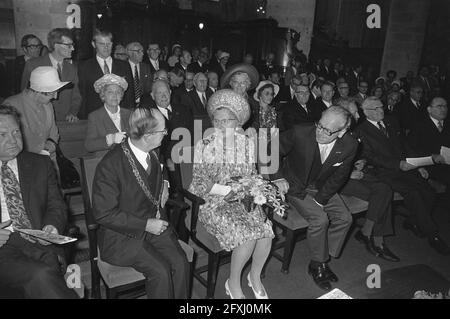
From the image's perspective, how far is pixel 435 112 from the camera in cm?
516

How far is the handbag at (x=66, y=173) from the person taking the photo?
11.5ft

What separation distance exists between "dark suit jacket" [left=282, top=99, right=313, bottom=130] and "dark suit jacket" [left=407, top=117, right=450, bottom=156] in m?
1.63

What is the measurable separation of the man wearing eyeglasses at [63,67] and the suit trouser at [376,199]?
3.68 metres

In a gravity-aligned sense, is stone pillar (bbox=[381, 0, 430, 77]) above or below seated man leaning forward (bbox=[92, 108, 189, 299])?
above

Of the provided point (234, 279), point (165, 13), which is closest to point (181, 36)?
point (165, 13)

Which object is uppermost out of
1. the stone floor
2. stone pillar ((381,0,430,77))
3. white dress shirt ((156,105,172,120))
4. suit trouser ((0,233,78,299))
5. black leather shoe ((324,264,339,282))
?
stone pillar ((381,0,430,77))

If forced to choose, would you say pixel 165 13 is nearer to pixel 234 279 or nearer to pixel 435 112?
pixel 435 112

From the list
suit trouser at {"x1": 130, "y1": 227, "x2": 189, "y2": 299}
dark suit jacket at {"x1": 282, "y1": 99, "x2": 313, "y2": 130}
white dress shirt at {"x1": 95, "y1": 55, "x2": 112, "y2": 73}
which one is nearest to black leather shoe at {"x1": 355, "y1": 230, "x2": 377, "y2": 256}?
dark suit jacket at {"x1": 282, "y1": 99, "x2": 313, "y2": 130}

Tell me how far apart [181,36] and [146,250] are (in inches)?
550

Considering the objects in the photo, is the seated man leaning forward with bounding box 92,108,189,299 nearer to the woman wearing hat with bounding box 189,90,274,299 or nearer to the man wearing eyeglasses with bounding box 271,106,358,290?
the woman wearing hat with bounding box 189,90,274,299

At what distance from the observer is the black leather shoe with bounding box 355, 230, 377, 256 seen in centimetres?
434

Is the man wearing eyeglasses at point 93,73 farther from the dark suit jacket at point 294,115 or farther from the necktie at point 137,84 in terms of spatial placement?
the dark suit jacket at point 294,115

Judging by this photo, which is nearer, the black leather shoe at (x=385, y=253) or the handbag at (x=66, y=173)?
the handbag at (x=66, y=173)

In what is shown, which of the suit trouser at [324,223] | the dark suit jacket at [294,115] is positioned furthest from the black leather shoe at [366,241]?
the dark suit jacket at [294,115]
